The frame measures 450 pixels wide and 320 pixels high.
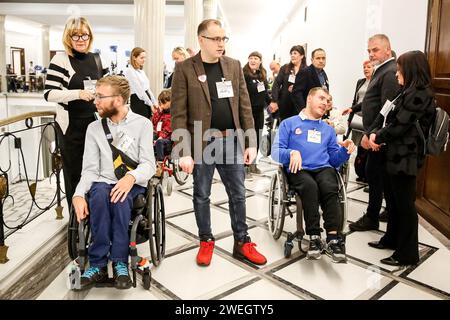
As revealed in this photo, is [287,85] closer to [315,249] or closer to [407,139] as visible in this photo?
[407,139]

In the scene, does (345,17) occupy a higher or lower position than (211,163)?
higher

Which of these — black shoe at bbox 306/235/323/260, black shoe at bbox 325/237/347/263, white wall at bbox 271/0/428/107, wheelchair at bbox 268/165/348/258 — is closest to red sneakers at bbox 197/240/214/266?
wheelchair at bbox 268/165/348/258

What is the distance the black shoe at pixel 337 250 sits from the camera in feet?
7.69

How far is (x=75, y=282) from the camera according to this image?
208cm

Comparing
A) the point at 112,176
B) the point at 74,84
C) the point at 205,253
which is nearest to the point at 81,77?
the point at 74,84

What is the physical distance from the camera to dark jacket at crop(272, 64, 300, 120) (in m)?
4.62

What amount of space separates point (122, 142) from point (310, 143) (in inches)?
50.1

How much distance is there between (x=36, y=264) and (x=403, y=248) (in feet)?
7.52

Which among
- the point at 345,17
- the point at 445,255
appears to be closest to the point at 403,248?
the point at 445,255

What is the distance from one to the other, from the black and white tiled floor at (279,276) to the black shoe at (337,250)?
107 millimetres

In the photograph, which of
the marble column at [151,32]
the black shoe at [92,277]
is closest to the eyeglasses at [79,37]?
the black shoe at [92,277]

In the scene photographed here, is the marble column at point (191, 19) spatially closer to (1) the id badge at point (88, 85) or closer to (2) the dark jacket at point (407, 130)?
(1) the id badge at point (88, 85)

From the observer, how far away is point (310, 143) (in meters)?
2.71

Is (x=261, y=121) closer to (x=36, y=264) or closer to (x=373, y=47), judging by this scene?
(x=373, y=47)
